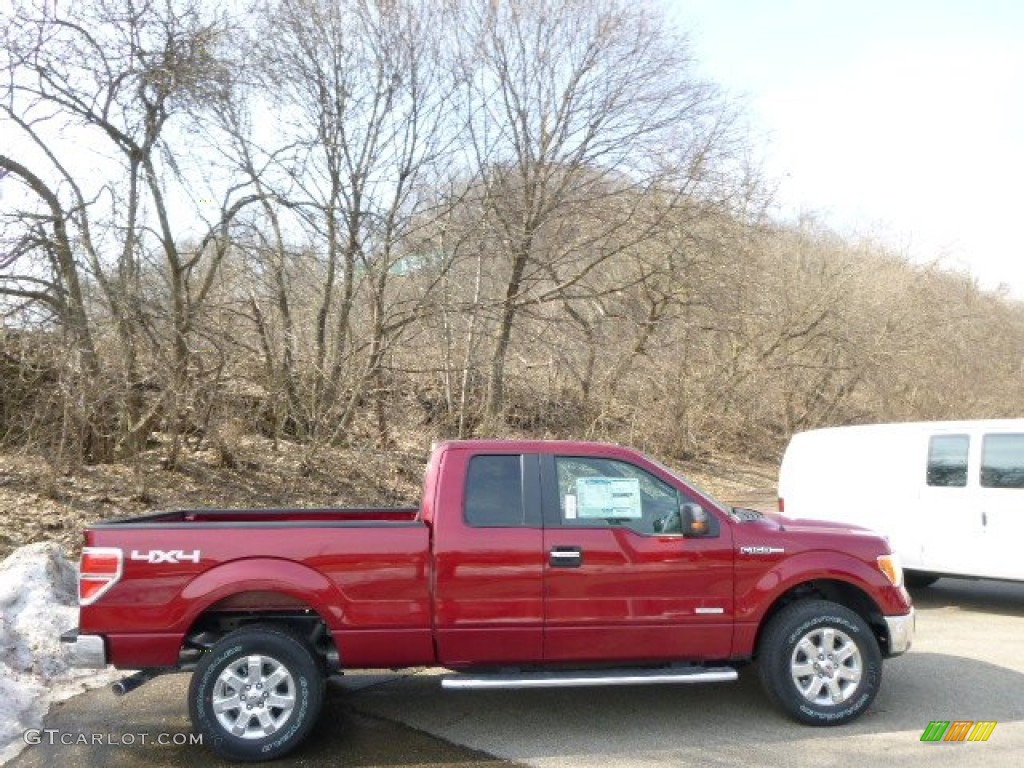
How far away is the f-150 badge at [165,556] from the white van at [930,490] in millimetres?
6398

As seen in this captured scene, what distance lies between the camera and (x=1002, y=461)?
8.64 metres

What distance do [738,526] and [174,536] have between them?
3.30 m

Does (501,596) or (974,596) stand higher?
(501,596)

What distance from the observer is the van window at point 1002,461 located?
8.55 meters

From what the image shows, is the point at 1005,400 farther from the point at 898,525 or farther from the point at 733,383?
the point at 898,525

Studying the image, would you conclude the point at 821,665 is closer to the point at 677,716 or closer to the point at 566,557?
the point at 677,716

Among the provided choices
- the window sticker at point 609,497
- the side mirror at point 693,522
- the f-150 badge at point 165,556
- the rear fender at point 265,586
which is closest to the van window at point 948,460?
the side mirror at point 693,522

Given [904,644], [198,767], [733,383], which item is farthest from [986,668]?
[733,383]

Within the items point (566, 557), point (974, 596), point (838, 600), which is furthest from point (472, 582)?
point (974, 596)

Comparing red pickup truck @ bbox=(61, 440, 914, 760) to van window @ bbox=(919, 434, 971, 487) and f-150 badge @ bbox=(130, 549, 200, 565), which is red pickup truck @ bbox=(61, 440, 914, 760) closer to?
f-150 badge @ bbox=(130, 549, 200, 565)

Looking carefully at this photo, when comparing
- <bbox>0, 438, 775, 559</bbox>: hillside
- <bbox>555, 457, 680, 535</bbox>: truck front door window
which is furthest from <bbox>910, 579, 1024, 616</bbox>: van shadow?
<bbox>0, 438, 775, 559</bbox>: hillside

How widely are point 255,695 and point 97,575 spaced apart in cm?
108

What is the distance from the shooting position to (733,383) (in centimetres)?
2359

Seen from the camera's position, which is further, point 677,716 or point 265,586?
point 677,716
